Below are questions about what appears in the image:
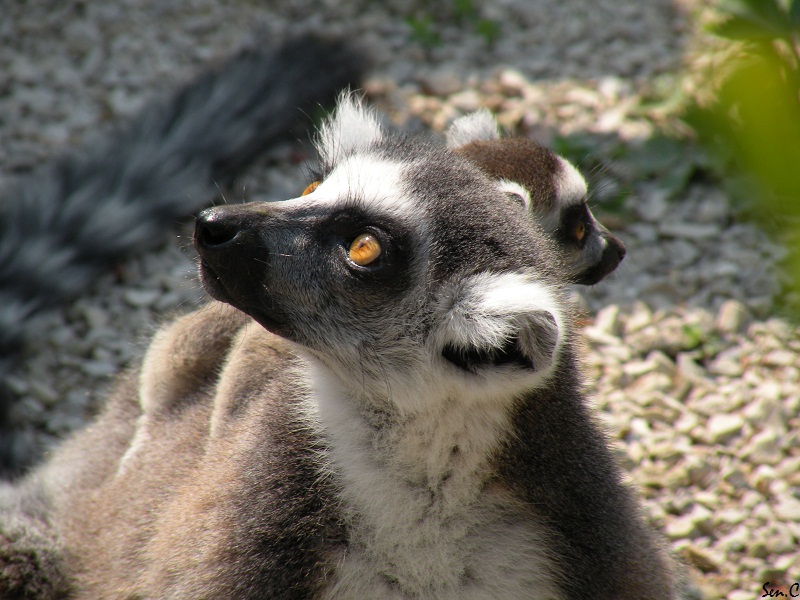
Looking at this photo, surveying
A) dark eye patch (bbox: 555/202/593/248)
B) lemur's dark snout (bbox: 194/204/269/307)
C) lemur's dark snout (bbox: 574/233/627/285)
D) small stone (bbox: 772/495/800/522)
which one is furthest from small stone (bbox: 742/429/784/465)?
lemur's dark snout (bbox: 194/204/269/307)

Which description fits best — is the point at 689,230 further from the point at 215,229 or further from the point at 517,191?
the point at 215,229

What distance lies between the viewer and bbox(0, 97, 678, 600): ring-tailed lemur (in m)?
2.04

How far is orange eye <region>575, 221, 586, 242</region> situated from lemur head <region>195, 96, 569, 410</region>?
0.84 metres

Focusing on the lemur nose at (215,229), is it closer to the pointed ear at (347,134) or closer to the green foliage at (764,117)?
the pointed ear at (347,134)

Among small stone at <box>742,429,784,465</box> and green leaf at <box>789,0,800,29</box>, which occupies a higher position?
green leaf at <box>789,0,800,29</box>

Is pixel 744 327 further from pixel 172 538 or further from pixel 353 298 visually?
pixel 172 538

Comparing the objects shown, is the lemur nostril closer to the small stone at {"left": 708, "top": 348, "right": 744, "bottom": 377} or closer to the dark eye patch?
the dark eye patch

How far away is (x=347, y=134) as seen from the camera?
260 centimetres

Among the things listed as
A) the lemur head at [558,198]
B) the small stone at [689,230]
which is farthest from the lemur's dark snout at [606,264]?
the small stone at [689,230]

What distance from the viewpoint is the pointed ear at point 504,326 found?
191 cm

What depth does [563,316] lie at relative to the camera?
212cm

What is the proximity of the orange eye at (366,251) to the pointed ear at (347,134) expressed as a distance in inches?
20.1

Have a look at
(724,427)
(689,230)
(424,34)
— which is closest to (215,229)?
(724,427)

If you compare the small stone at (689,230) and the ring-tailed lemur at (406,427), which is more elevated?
the ring-tailed lemur at (406,427)
